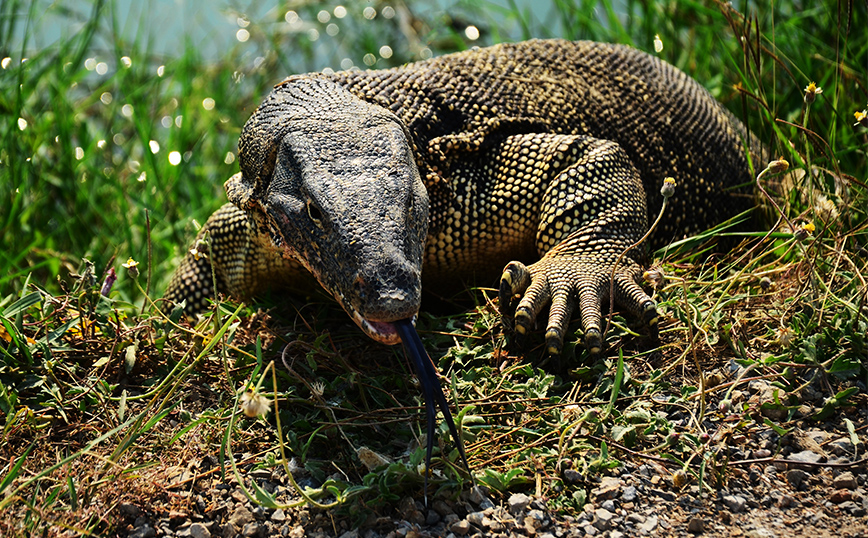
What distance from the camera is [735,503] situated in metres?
2.65

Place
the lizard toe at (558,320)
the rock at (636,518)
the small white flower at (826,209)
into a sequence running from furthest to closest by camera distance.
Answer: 1. the small white flower at (826,209)
2. the lizard toe at (558,320)
3. the rock at (636,518)

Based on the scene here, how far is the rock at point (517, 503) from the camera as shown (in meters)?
2.68

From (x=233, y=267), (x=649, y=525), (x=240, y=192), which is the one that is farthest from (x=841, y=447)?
(x=233, y=267)

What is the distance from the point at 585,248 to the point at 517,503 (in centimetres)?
149

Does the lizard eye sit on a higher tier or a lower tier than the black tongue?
higher

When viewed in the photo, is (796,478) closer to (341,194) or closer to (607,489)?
(607,489)

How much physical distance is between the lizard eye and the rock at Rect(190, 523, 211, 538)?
113cm

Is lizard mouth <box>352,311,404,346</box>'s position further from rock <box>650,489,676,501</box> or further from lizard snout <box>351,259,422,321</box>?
rock <box>650,489,676,501</box>

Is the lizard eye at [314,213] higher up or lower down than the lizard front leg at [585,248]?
higher up

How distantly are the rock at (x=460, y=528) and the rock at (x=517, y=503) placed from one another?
0.53 ft

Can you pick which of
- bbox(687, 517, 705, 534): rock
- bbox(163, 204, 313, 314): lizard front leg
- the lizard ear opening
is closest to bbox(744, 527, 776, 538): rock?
bbox(687, 517, 705, 534): rock

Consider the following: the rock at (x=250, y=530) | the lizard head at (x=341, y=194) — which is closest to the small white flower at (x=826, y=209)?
the lizard head at (x=341, y=194)

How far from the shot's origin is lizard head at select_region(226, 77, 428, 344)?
280 centimetres

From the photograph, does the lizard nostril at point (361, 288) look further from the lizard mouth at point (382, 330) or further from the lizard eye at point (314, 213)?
the lizard eye at point (314, 213)
